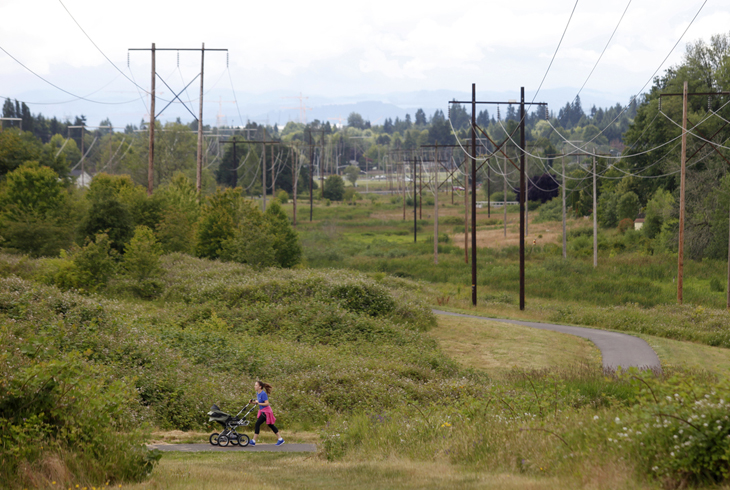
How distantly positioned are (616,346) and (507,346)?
14.1 feet

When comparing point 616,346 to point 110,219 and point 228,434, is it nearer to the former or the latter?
point 228,434

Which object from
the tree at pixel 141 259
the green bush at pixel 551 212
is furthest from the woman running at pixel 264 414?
the green bush at pixel 551 212

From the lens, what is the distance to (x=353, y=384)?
15.9 m

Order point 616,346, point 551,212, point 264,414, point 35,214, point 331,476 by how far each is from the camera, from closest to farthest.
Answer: point 331,476, point 264,414, point 616,346, point 35,214, point 551,212

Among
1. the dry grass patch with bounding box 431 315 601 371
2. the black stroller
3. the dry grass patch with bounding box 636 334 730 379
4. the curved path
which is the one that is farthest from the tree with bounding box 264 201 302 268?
→ the black stroller

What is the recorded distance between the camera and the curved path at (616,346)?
800 inches

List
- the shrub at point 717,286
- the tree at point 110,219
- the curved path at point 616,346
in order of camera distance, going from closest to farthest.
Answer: the curved path at point 616,346 → the tree at point 110,219 → the shrub at point 717,286

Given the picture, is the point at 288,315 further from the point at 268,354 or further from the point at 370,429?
the point at 370,429

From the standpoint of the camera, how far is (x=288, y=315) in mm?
24422

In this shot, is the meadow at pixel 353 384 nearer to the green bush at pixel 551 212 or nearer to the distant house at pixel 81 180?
the distant house at pixel 81 180

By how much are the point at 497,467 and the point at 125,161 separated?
99.3m

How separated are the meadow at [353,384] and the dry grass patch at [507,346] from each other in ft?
0.46

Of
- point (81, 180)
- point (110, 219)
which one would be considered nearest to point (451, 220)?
point (110, 219)

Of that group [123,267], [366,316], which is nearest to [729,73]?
[366,316]
